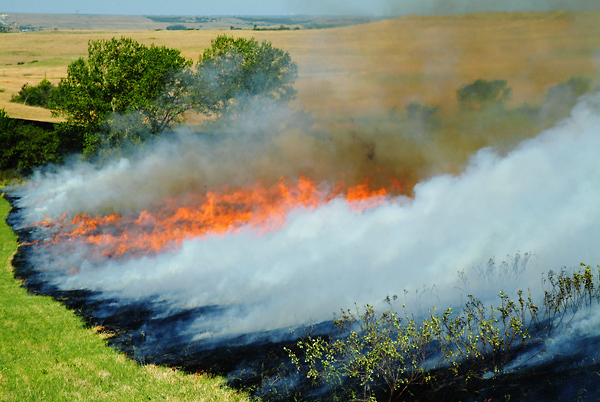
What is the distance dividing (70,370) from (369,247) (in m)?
11.6

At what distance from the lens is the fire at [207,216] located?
22.7 meters

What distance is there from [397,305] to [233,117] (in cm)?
3037

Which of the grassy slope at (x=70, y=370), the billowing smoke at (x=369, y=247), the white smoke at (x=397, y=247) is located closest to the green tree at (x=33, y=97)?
the billowing smoke at (x=369, y=247)

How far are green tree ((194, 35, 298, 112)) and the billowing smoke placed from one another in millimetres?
18298

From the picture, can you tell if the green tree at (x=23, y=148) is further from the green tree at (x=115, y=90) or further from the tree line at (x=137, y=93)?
the green tree at (x=115, y=90)

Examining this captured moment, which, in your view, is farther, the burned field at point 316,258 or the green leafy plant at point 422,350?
the burned field at point 316,258

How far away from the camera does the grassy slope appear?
38.8 ft

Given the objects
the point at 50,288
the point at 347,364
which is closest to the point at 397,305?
the point at 347,364

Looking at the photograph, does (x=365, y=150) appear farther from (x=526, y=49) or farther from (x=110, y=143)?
(x=110, y=143)

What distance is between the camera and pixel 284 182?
969 inches

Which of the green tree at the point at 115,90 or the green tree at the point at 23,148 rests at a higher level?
the green tree at the point at 115,90

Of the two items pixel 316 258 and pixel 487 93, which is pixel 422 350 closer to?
pixel 316 258

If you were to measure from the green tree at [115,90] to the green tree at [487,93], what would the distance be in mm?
26325

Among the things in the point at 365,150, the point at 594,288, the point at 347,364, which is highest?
the point at 365,150
